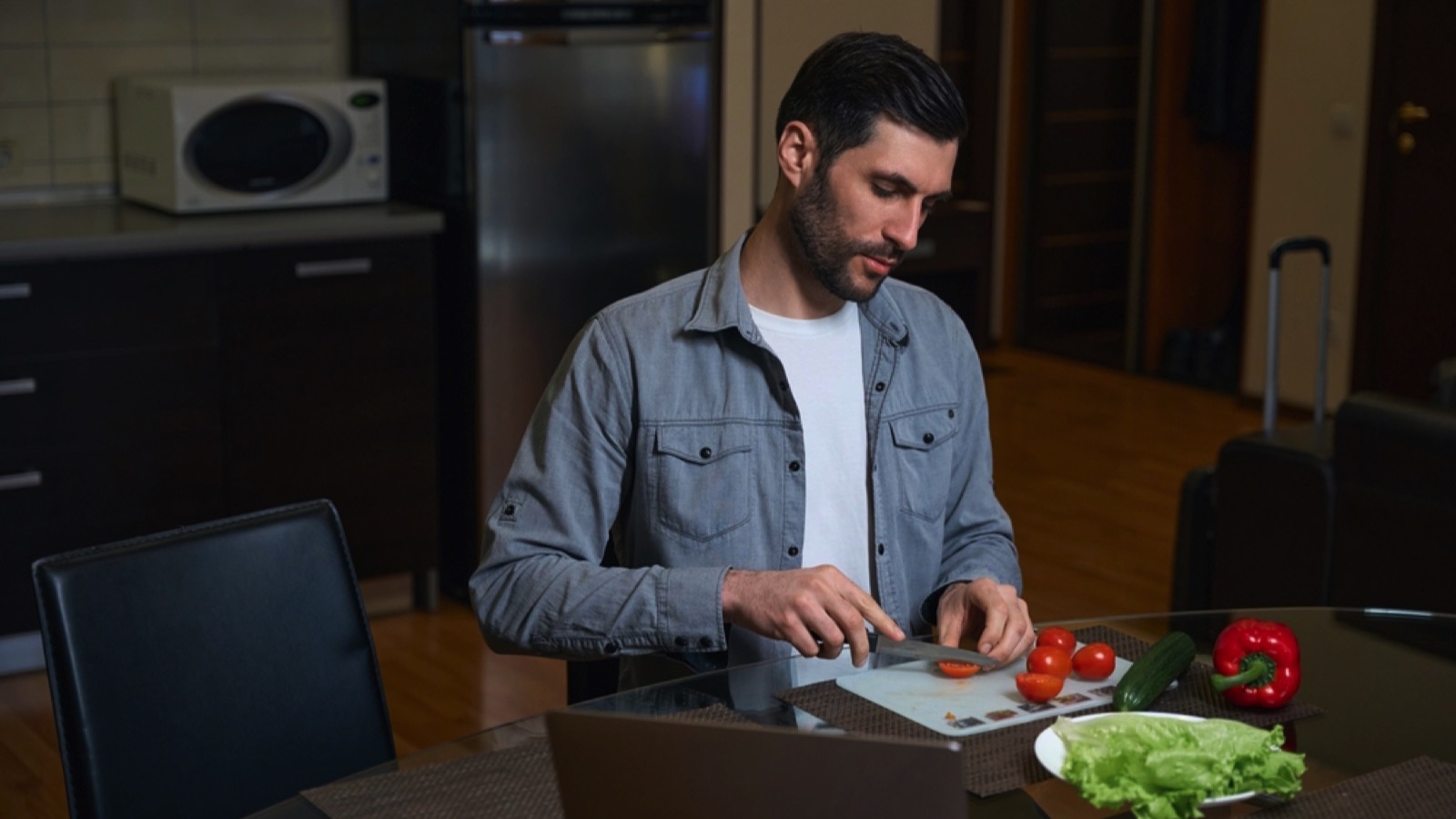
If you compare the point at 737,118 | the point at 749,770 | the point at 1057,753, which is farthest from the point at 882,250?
the point at 737,118

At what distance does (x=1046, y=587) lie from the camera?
4367 mm

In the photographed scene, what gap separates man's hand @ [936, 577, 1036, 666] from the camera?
1824 mm

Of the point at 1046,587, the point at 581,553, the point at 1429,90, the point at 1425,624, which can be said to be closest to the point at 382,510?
the point at 1046,587

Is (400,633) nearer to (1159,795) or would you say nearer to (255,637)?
(255,637)

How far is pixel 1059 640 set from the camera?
1848 millimetres

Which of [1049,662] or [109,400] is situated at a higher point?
[1049,662]

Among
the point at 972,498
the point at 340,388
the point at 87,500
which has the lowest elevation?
the point at 87,500

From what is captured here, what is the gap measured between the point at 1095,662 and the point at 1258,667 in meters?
0.16

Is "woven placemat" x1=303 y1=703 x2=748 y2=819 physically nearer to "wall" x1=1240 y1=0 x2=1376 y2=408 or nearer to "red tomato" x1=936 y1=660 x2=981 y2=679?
"red tomato" x1=936 y1=660 x2=981 y2=679

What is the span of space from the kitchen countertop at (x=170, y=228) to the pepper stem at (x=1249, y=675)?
2.62 metres

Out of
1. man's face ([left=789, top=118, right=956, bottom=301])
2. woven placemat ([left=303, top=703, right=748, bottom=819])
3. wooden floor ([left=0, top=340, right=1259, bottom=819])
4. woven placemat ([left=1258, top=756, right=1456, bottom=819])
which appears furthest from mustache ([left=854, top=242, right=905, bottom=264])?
wooden floor ([left=0, top=340, right=1259, bottom=819])

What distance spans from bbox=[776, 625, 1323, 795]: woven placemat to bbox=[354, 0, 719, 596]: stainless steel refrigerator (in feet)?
8.12

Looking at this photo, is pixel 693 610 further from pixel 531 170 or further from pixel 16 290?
pixel 531 170

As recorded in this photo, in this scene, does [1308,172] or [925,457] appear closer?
[925,457]
